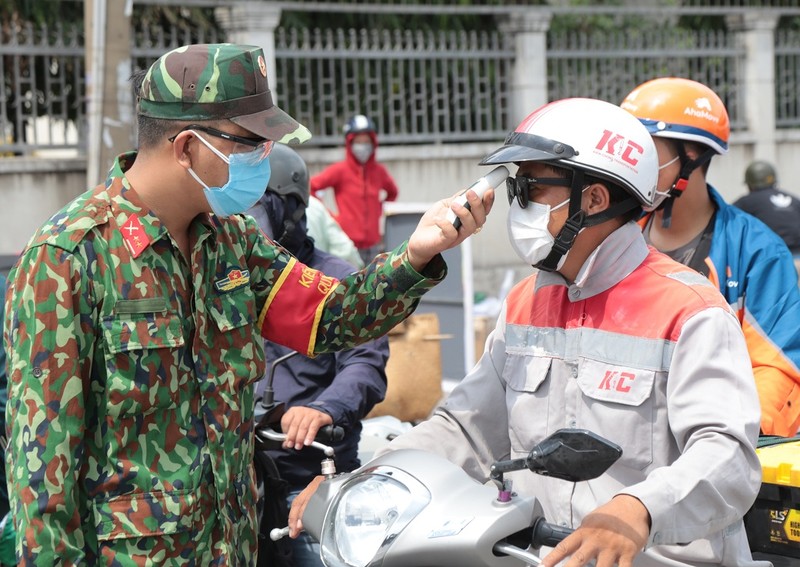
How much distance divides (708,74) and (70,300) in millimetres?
13643

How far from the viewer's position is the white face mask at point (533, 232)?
273 centimetres

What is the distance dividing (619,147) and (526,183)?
8.9 inches

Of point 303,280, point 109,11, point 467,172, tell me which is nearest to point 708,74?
point 467,172

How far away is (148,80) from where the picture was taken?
2.66m

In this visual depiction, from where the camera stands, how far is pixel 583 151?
2680 mm

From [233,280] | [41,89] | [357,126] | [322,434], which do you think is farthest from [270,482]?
[41,89]

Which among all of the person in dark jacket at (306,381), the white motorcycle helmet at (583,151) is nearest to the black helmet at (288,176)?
the person in dark jacket at (306,381)

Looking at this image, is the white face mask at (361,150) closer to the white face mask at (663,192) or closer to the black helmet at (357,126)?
the black helmet at (357,126)

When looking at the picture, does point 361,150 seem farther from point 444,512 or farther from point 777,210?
point 444,512

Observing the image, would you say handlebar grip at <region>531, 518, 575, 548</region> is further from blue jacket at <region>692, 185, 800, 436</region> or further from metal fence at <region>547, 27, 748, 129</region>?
metal fence at <region>547, 27, 748, 129</region>

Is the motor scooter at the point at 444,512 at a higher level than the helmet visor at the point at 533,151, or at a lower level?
lower

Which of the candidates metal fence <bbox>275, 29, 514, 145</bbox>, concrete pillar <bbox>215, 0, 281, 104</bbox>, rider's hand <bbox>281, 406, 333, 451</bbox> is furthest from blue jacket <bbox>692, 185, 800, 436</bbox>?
metal fence <bbox>275, 29, 514, 145</bbox>

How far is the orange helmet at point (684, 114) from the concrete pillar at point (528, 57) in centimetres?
899

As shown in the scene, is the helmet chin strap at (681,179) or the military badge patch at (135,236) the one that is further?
the helmet chin strap at (681,179)
